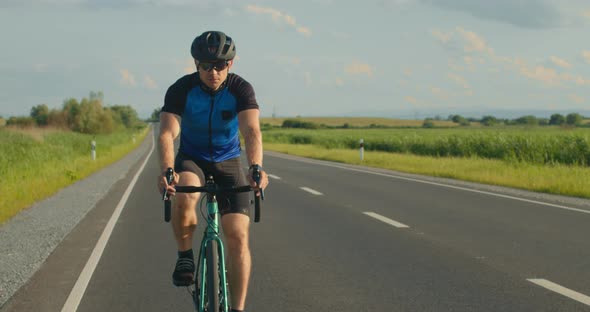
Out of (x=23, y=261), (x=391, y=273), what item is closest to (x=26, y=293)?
(x=23, y=261)

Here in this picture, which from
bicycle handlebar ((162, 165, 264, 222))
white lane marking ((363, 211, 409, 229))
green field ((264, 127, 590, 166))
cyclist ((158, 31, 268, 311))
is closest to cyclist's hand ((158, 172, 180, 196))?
bicycle handlebar ((162, 165, 264, 222))

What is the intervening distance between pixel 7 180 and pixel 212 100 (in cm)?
1245

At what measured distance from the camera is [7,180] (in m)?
14.7

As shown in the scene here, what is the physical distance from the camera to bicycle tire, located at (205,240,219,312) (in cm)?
348

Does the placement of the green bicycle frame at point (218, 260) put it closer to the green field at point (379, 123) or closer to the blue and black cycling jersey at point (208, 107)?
the blue and black cycling jersey at point (208, 107)

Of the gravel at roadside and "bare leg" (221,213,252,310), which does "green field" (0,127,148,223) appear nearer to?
the gravel at roadside

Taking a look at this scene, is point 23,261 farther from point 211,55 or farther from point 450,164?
point 450,164

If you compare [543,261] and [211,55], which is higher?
[211,55]

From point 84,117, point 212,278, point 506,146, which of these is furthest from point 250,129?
point 84,117

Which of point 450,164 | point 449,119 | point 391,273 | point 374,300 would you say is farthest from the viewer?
point 449,119

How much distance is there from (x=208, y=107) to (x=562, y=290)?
3332mm

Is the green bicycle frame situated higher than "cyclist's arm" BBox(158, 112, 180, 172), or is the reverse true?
"cyclist's arm" BBox(158, 112, 180, 172)

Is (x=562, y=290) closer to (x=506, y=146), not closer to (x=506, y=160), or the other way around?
(x=506, y=160)

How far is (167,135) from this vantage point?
12.7 ft
